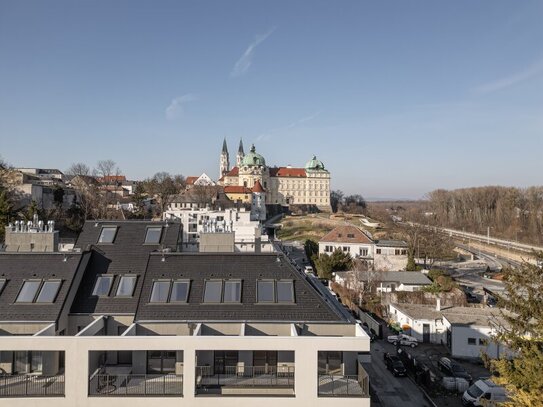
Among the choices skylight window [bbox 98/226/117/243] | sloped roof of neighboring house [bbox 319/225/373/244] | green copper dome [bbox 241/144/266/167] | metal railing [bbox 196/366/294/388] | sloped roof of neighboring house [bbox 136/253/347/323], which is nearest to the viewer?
metal railing [bbox 196/366/294/388]

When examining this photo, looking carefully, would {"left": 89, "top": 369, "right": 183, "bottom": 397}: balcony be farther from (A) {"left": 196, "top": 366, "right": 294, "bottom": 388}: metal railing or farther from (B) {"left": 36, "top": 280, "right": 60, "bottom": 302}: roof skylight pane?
(B) {"left": 36, "top": 280, "right": 60, "bottom": 302}: roof skylight pane

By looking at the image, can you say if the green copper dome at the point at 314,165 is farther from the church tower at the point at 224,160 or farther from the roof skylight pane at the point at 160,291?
the roof skylight pane at the point at 160,291

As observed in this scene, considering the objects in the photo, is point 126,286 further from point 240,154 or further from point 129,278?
point 240,154

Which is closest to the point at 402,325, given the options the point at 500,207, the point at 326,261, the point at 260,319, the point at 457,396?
the point at 457,396

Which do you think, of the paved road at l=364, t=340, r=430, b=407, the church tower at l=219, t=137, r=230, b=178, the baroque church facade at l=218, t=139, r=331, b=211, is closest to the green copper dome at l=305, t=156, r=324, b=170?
the baroque church facade at l=218, t=139, r=331, b=211

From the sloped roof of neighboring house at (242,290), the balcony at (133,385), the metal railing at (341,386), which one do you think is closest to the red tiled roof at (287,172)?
the sloped roof of neighboring house at (242,290)

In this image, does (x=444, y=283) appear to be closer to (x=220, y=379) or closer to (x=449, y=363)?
(x=449, y=363)
